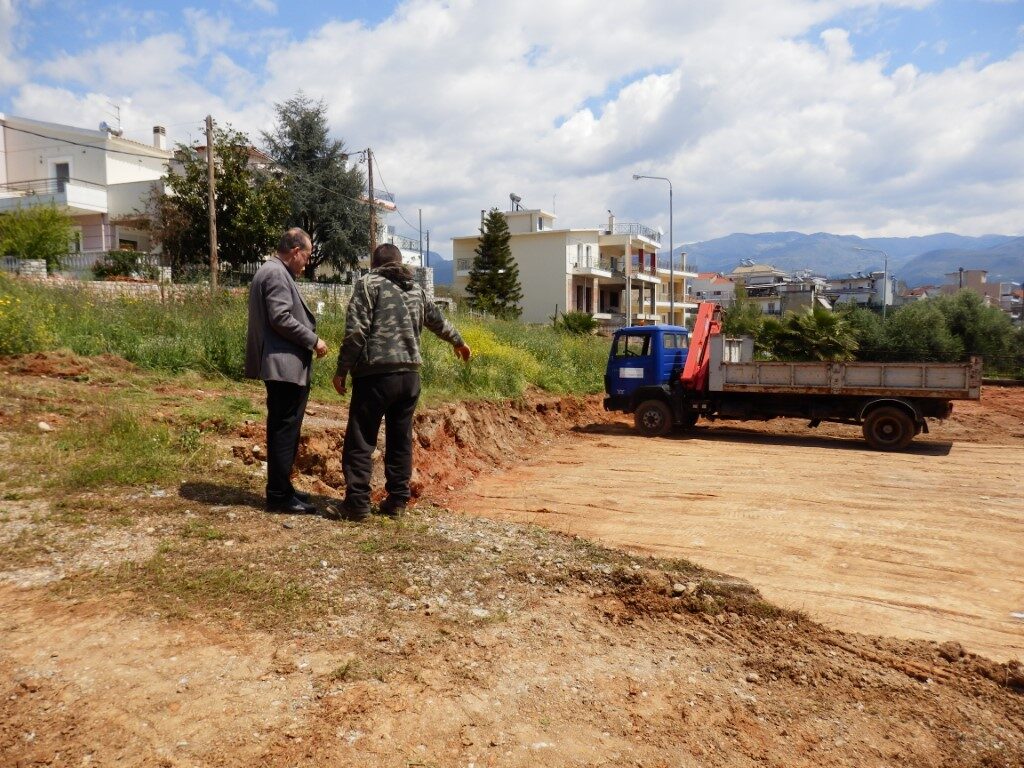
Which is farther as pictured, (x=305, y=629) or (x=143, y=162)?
(x=143, y=162)

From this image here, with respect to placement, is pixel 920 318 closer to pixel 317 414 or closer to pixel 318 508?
pixel 317 414

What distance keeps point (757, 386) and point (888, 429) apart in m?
2.44

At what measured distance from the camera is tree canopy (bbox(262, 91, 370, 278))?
35469 mm

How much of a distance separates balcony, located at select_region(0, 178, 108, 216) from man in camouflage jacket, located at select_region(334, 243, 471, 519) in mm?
32315

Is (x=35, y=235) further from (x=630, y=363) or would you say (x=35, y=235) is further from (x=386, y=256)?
(x=386, y=256)

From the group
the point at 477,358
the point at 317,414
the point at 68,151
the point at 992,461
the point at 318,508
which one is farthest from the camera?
the point at 68,151

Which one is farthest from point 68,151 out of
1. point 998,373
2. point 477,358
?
point 998,373

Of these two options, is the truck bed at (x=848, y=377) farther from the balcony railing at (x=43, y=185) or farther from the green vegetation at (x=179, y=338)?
the balcony railing at (x=43, y=185)

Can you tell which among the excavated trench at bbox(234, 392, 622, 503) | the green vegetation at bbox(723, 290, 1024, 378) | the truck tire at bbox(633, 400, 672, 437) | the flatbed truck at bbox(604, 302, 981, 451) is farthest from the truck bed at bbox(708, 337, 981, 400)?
the green vegetation at bbox(723, 290, 1024, 378)

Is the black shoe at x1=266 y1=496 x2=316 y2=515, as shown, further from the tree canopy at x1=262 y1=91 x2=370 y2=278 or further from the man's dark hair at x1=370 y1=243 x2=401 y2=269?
the tree canopy at x1=262 y1=91 x2=370 y2=278

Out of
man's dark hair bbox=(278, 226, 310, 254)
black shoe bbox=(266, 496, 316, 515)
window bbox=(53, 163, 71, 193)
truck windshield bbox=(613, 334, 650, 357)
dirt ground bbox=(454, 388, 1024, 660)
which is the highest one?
window bbox=(53, 163, 71, 193)

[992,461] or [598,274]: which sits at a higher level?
[598,274]

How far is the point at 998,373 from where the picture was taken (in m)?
29.4

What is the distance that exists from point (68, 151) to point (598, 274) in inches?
1349
